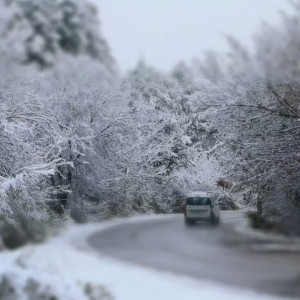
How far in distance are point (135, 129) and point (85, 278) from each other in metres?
2.65

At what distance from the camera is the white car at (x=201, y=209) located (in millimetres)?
6039

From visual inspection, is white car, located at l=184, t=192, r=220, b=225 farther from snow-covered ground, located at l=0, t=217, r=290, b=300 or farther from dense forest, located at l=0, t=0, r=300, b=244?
snow-covered ground, located at l=0, t=217, r=290, b=300

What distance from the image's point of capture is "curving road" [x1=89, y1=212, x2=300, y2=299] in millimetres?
5336

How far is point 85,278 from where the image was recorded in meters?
5.61

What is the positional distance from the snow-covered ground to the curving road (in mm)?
124

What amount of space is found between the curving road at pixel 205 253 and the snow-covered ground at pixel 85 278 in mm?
124

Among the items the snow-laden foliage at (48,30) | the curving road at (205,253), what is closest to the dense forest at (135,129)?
the snow-laden foliage at (48,30)

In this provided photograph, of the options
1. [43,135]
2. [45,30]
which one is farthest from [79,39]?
[43,135]

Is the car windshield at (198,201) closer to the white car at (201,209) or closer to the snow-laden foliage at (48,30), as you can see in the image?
the white car at (201,209)

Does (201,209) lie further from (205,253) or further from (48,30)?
(48,30)

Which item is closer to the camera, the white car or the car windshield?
the white car

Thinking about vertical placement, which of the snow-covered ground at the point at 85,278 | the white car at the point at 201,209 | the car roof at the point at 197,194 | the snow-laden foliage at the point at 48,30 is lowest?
the snow-covered ground at the point at 85,278

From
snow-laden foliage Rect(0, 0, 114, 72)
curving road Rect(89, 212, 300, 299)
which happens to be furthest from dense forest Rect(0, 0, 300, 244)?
curving road Rect(89, 212, 300, 299)

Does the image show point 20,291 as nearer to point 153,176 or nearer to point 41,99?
point 153,176
